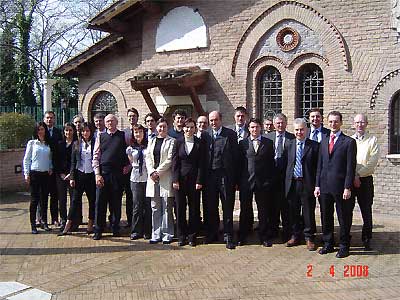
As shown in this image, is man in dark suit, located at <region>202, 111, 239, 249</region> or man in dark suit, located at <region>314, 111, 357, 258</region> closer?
man in dark suit, located at <region>314, 111, 357, 258</region>

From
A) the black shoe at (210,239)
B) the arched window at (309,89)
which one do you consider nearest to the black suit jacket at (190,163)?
the black shoe at (210,239)

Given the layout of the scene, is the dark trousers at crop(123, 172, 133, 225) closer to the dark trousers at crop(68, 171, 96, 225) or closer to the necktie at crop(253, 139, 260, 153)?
the dark trousers at crop(68, 171, 96, 225)

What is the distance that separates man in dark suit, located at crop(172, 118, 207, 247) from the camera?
761cm

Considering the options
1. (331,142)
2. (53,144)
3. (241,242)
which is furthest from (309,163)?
(53,144)

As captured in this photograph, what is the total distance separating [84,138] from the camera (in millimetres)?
8320

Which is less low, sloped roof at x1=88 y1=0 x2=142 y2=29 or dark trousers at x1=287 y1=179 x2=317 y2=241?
sloped roof at x1=88 y1=0 x2=142 y2=29

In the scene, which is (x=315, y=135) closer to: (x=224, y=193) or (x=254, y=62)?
(x=224, y=193)

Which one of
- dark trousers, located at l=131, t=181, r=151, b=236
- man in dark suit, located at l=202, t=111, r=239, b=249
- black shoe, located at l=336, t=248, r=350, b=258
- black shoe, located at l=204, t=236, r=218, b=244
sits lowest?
black shoe, located at l=336, t=248, r=350, b=258

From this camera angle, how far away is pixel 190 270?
6.39 meters

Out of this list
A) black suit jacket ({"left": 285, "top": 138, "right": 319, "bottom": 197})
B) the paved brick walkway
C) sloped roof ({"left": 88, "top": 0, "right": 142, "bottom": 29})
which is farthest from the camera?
sloped roof ({"left": 88, "top": 0, "right": 142, "bottom": 29})

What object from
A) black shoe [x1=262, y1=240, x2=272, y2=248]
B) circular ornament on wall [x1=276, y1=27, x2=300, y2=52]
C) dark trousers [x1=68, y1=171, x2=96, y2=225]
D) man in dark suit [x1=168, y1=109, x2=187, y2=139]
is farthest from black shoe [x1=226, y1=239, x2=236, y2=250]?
circular ornament on wall [x1=276, y1=27, x2=300, y2=52]

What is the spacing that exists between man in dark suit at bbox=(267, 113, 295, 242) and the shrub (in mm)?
9325
